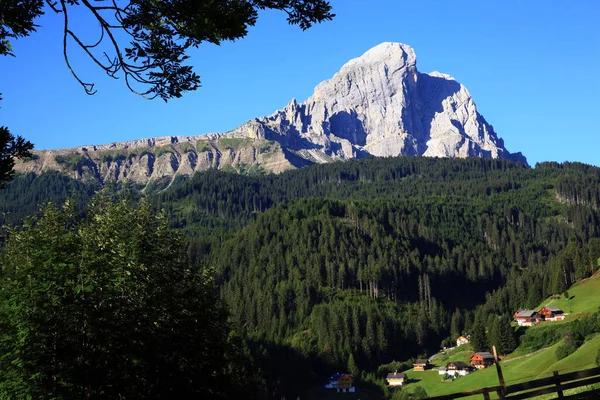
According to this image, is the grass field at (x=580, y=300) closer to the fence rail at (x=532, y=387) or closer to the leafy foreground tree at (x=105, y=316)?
the leafy foreground tree at (x=105, y=316)

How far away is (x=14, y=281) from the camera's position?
2720 cm

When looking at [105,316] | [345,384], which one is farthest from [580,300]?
[105,316]

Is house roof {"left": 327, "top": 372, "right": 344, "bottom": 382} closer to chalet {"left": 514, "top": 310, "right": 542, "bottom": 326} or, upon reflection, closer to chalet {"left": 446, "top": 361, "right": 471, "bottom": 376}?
chalet {"left": 446, "top": 361, "right": 471, "bottom": 376}

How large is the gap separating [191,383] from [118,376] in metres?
6.15

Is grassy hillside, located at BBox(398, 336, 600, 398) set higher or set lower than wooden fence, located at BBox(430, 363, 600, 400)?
lower

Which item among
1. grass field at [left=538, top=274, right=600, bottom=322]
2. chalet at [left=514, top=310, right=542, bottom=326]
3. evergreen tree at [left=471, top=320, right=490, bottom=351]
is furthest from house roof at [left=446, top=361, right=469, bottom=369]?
chalet at [left=514, top=310, right=542, bottom=326]

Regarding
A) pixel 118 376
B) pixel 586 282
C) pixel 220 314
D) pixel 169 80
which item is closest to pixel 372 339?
pixel 586 282

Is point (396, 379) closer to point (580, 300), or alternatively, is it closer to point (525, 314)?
point (525, 314)

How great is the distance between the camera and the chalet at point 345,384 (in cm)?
14820

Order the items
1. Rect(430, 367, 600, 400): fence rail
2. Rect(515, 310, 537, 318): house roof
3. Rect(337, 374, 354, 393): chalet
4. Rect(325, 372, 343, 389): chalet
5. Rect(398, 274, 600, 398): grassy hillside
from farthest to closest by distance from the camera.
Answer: Rect(515, 310, 537, 318): house roof
Rect(325, 372, 343, 389): chalet
Rect(337, 374, 354, 393): chalet
Rect(398, 274, 600, 398): grassy hillside
Rect(430, 367, 600, 400): fence rail

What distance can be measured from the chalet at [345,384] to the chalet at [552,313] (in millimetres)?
57706

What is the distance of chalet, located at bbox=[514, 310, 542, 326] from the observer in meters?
167

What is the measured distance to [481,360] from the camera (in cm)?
14462

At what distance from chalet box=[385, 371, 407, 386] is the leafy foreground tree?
11614cm
